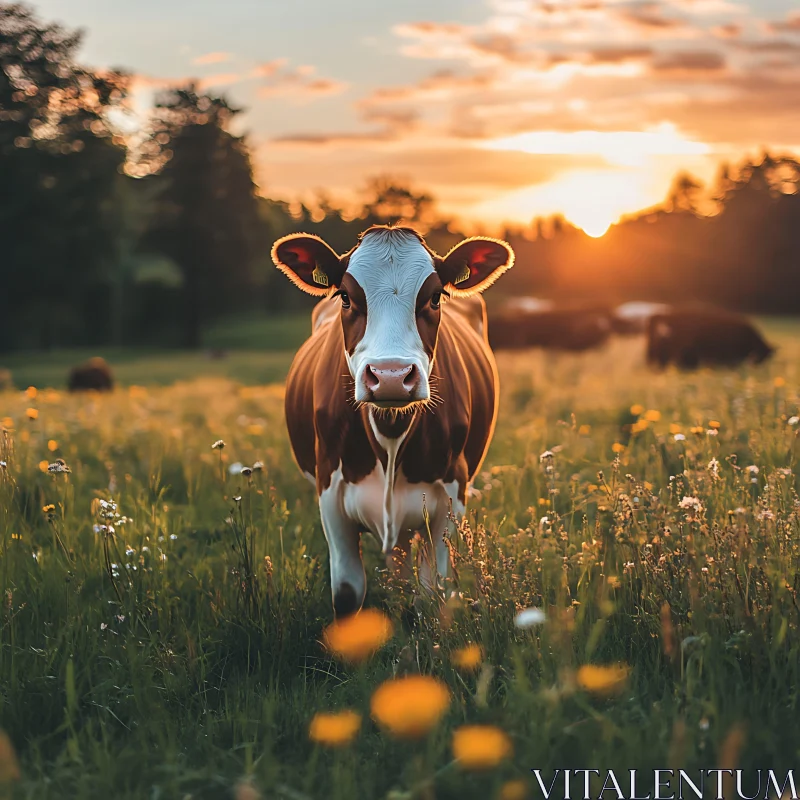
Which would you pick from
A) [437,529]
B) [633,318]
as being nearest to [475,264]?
[437,529]

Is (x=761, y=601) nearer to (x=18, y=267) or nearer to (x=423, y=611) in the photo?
(x=423, y=611)

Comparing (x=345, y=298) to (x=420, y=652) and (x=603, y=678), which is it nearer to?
(x=420, y=652)

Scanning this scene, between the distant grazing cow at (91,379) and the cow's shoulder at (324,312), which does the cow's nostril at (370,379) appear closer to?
the cow's shoulder at (324,312)

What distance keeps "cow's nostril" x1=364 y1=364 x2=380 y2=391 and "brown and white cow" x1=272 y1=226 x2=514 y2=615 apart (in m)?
0.13

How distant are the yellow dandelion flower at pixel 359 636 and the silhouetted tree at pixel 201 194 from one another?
142ft

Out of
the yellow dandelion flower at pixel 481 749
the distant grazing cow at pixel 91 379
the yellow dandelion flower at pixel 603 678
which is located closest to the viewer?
the yellow dandelion flower at pixel 481 749

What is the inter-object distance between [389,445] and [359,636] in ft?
A: 4.53

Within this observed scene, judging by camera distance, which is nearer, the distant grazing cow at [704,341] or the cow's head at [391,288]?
the cow's head at [391,288]

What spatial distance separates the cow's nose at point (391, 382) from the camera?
11.6 feet

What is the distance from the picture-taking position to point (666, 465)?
569cm

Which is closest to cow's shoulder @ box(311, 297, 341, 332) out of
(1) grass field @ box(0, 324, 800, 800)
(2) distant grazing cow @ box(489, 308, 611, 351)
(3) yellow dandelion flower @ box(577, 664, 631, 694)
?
(1) grass field @ box(0, 324, 800, 800)

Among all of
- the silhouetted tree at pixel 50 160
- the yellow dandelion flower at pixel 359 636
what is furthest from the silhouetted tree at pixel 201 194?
the yellow dandelion flower at pixel 359 636

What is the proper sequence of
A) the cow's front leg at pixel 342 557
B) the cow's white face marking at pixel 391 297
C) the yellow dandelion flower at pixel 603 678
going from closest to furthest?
the yellow dandelion flower at pixel 603 678 < the cow's white face marking at pixel 391 297 < the cow's front leg at pixel 342 557

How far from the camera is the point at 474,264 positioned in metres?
4.53
